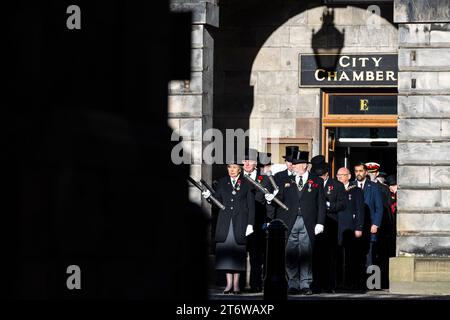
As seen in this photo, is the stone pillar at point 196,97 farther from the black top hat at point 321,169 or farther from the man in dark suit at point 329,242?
the man in dark suit at point 329,242

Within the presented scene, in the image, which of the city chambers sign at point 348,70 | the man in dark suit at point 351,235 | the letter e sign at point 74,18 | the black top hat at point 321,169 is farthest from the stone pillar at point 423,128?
the letter e sign at point 74,18

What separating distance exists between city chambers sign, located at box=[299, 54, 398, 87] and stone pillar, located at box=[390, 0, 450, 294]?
353cm

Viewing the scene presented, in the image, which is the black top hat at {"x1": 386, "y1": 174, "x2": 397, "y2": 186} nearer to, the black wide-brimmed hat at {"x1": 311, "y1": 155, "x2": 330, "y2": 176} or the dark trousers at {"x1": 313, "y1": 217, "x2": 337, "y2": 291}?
the black wide-brimmed hat at {"x1": 311, "y1": 155, "x2": 330, "y2": 176}

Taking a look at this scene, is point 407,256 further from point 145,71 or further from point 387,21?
point 145,71

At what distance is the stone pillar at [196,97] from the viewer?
72.0 ft

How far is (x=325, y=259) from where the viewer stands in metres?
20.5

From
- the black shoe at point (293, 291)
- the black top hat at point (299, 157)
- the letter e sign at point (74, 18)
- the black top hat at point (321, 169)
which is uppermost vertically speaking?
the letter e sign at point (74, 18)

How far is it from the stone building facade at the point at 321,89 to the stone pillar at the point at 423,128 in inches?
0.5

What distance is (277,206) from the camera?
66.8 feet

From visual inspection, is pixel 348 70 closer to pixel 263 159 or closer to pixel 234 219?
pixel 263 159

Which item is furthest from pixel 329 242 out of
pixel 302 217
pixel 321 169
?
pixel 321 169
